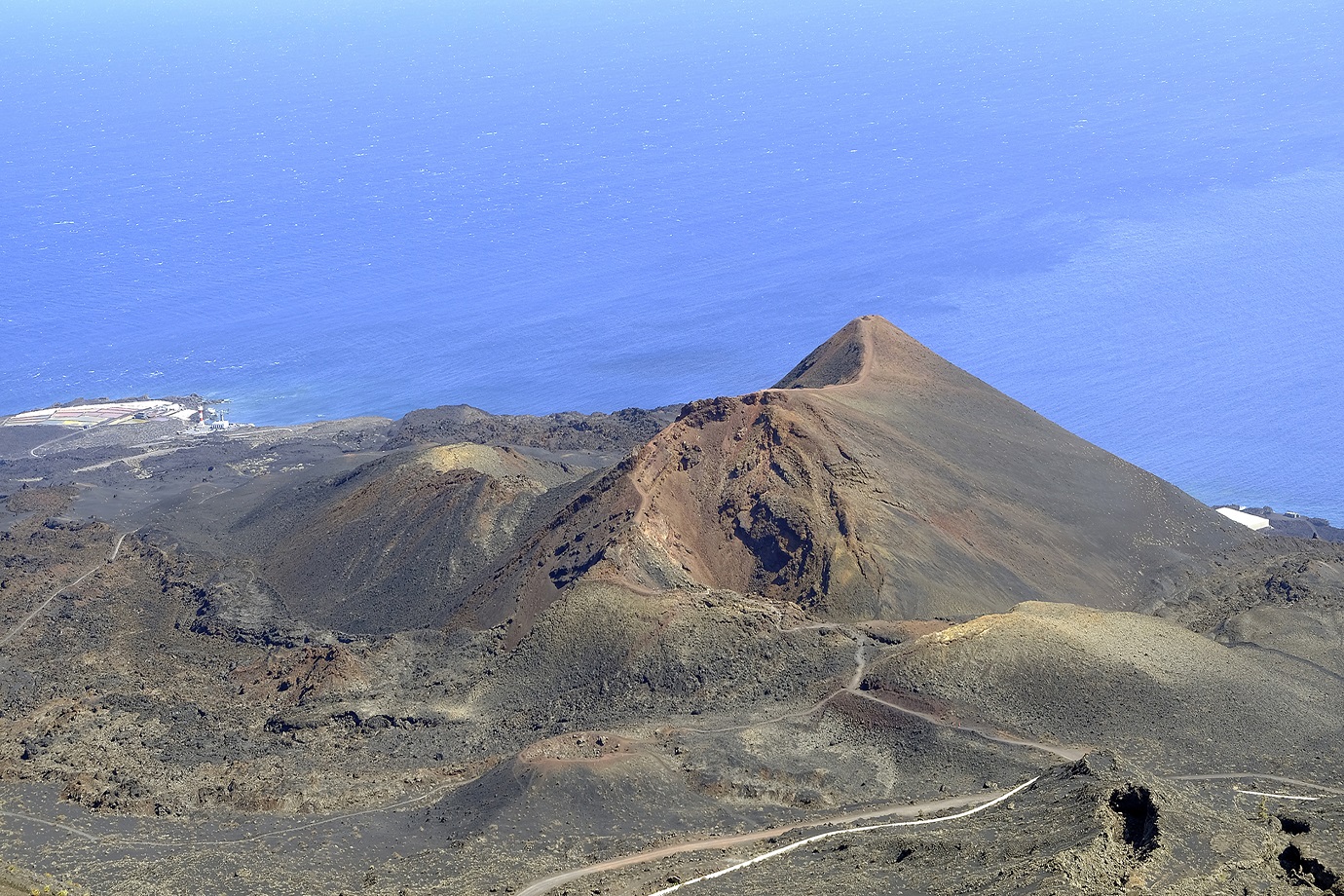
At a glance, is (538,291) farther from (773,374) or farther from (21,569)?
(21,569)

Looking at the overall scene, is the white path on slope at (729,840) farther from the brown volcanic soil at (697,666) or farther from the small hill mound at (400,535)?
the small hill mound at (400,535)

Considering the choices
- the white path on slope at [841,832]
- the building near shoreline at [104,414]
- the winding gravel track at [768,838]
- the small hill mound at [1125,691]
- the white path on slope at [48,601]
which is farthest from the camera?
the building near shoreline at [104,414]

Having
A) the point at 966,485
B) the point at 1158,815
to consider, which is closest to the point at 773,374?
the point at 966,485

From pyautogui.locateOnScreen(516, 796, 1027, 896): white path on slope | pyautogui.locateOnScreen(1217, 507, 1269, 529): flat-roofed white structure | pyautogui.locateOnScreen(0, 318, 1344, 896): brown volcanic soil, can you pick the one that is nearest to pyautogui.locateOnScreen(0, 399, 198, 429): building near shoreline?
pyautogui.locateOnScreen(0, 318, 1344, 896): brown volcanic soil

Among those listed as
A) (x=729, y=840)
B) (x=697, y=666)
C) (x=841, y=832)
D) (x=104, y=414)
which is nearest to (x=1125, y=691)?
(x=841, y=832)

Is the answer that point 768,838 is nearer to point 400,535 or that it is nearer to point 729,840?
point 729,840

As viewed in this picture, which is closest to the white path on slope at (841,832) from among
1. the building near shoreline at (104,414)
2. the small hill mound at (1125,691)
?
the small hill mound at (1125,691)
